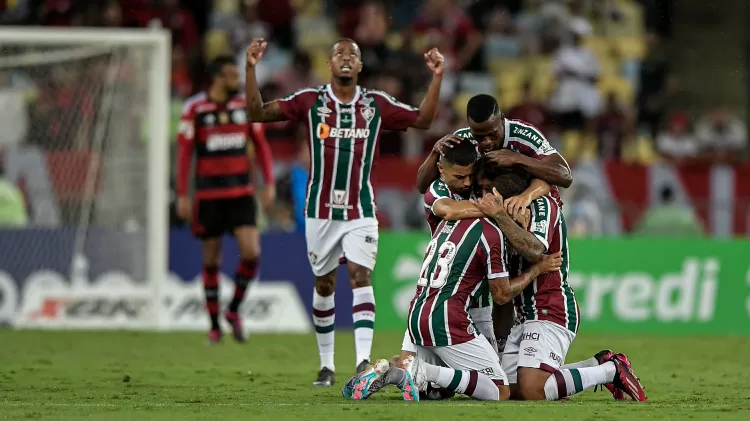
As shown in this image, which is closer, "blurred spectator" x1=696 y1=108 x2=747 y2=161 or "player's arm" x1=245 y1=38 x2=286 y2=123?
"player's arm" x1=245 y1=38 x2=286 y2=123

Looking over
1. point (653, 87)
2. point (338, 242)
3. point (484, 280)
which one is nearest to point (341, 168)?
point (338, 242)

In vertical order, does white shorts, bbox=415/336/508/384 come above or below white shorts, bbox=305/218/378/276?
below

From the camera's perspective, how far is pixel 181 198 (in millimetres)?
12875

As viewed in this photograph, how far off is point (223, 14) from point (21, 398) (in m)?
13.9

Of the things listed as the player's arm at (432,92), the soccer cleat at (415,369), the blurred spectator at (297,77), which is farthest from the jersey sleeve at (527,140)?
the blurred spectator at (297,77)

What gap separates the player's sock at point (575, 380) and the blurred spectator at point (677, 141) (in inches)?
474

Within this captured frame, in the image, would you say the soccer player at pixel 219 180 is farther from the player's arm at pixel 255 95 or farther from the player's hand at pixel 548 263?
the player's hand at pixel 548 263

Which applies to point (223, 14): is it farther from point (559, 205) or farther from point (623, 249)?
point (559, 205)

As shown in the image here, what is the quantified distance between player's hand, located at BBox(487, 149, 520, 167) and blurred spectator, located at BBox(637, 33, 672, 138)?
13.0 meters

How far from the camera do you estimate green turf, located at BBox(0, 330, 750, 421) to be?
6969mm

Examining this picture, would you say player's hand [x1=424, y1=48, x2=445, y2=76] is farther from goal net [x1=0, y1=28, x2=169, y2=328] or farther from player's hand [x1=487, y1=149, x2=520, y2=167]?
goal net [x1=0, y1=28, x2=169, y2=328]

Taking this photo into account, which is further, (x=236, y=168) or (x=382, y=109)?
(x=236, y=168)

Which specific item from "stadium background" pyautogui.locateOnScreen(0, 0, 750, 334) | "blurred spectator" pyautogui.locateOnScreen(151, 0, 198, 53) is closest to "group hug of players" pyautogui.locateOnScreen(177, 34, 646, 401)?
"stadium background" pyautogui.locateOnScreen(0, 0, 750, 334)

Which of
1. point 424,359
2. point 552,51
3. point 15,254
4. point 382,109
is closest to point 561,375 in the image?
point 424,359
